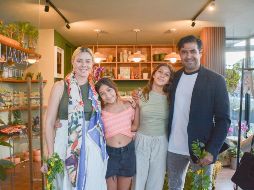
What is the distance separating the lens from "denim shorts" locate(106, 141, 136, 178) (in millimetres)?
2242

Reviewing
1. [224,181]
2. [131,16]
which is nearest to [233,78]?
[224,181]

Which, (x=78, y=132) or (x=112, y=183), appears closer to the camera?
(x=78, y=132)

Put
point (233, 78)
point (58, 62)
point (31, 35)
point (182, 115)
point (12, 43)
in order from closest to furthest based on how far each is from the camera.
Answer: point (182, 115), point (12, 43), point (31, 35), point (233, 78), point (58, 62)

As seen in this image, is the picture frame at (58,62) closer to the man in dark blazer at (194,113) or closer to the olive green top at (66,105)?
the olive green top at (66,105)

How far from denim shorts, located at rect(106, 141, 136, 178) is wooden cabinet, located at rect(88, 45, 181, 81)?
16.8 feet

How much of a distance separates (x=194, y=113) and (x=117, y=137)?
0.60 meters

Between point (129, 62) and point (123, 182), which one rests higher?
point (129, 62)

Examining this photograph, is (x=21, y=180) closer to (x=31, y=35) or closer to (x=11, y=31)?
(x=11, y=31)

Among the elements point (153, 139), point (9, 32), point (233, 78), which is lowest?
point (153, 139)

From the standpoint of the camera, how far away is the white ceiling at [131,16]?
432 cm

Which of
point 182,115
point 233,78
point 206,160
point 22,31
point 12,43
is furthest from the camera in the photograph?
point 233,78

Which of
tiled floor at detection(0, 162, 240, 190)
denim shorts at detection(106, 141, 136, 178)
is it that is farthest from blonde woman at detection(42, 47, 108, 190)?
tiled floor at detection(0, 162, 240, 190)

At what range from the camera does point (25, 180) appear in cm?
433

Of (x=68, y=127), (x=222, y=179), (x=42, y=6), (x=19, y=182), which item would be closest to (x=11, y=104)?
(x=19, y=182)
